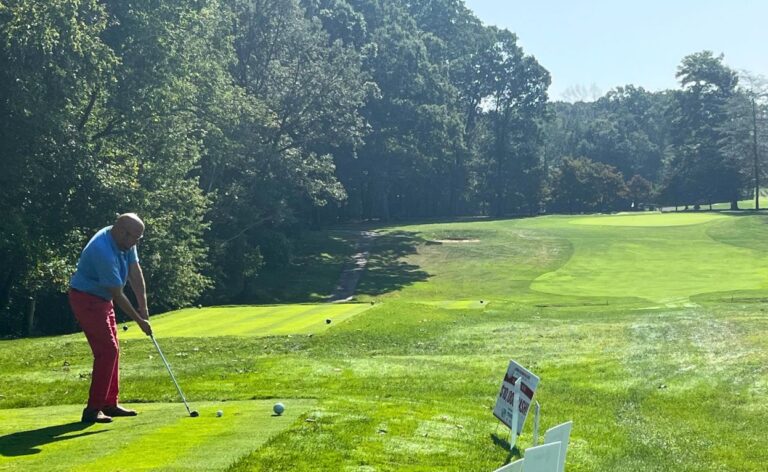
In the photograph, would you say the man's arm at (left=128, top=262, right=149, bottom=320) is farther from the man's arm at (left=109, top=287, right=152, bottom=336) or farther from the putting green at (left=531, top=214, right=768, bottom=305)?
the putting green at (left=531, top=214, right=768, bottom=305)

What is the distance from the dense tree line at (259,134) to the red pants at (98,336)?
19857 mm

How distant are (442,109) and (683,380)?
199ft

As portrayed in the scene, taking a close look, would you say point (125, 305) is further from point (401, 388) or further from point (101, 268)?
point (401, 388)

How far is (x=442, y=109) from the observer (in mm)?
73188

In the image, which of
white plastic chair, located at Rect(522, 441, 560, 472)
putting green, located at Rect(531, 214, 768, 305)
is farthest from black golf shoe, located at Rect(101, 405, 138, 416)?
putting green, located at Rect(531, 214, 768, 305)

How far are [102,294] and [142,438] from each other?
1771 mm

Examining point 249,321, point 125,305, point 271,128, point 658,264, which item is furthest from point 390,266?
point 125,305

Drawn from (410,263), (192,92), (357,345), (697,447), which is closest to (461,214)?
(410,263)

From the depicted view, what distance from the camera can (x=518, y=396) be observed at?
8.34 m

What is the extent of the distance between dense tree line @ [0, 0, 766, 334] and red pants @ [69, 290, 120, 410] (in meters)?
19.9

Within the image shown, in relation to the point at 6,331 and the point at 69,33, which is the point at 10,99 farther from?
the point at 6,331

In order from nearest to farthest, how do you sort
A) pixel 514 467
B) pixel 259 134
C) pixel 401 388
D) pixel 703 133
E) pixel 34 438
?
pixel 514 467 < pixel 34 438 < pixel 401 388 < pixel 259 134 < pixel 703 133

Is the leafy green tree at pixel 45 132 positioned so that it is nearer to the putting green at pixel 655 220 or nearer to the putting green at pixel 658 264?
the putting green at pixel 658 264

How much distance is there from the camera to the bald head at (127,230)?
832cm
